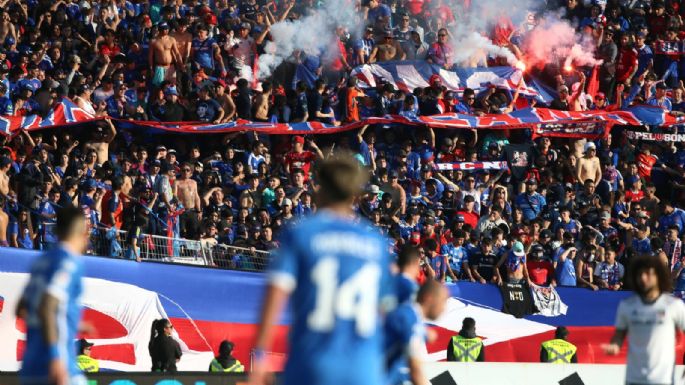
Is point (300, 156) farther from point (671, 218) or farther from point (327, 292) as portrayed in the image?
point (327, 292)

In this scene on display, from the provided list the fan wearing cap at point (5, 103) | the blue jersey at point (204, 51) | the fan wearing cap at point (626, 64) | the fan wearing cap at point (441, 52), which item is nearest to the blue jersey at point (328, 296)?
the fan wearing cap at point (5, 103)

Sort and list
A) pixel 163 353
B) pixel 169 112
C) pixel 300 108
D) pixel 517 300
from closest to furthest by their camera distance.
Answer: pixel 163 353
pixel 517 300
pixel 169 112
pixel 300 108

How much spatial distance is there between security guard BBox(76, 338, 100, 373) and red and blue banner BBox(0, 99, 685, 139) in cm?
471

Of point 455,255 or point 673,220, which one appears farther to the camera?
point 673,220

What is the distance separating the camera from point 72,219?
7523mm

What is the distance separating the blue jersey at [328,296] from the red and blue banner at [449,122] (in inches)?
527

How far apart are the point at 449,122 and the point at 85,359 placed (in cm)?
885

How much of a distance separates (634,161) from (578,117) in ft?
4.09

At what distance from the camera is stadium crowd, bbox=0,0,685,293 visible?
17578 millimetres

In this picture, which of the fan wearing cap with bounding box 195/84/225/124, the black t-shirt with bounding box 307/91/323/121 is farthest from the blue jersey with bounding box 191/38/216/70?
the black t-shirt with bounding box 307/91/323/121

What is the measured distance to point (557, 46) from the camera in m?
24.5

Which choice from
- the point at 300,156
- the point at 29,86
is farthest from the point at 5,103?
the point at 300,156

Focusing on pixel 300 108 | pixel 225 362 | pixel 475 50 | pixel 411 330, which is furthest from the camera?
pixel 475 50

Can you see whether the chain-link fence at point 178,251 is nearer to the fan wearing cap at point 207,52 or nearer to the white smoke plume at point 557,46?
the fan wearing cap at point 207,52
